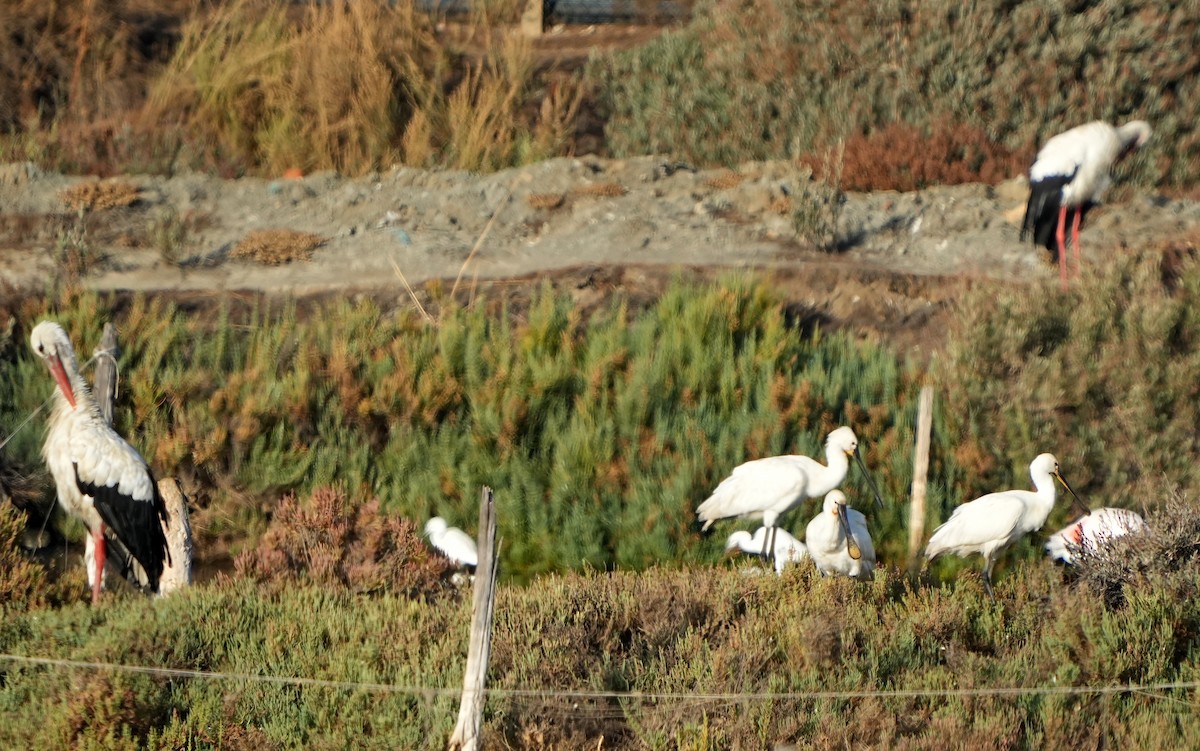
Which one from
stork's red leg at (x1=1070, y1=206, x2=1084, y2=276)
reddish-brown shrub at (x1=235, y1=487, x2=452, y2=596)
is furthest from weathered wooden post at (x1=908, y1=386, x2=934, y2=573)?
stork's red leg at (x1=1070, y1=206, x2=1084, y2=276)

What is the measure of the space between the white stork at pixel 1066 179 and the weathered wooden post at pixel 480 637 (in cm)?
743

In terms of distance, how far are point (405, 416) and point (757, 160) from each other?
6.99 m

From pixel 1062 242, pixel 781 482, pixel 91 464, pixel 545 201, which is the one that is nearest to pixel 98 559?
pixel 91 464

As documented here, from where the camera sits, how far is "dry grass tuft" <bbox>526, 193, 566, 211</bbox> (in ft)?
43.1

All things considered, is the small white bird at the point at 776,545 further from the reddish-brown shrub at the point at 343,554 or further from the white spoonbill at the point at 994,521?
the reddish-brown shrub at the point at 343,554

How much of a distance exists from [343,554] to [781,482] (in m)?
2.40

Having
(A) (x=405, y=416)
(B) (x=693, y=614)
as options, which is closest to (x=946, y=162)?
(A) (x=405, y=416)

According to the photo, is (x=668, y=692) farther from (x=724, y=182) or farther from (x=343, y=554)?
(x=724, y=182)

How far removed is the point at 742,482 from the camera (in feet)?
26.6

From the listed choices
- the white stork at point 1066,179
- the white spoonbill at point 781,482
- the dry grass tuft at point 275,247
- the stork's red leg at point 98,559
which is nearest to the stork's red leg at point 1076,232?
the white stork at point 1066,179

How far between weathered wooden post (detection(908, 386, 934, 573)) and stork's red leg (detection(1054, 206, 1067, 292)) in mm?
2801

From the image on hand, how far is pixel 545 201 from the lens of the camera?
1317cm

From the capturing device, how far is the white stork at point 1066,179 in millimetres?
11648

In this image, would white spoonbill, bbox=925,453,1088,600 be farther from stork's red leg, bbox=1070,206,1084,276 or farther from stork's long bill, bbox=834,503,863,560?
stork's red leg, bbox=1070,206,1084,276
